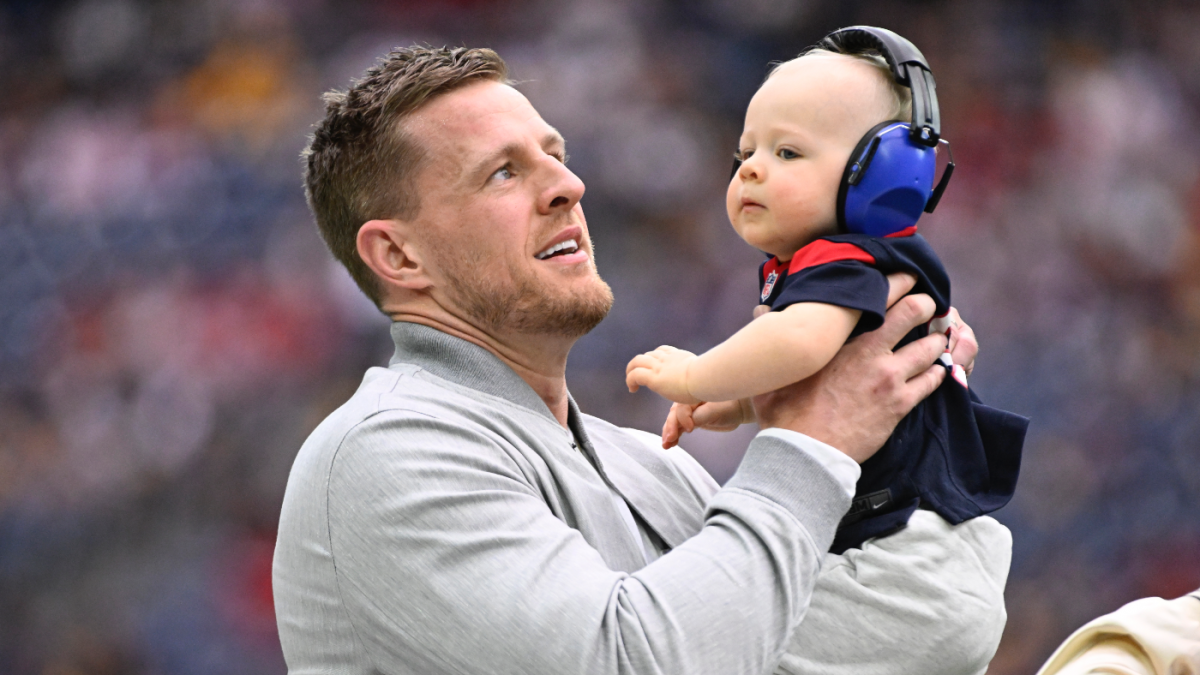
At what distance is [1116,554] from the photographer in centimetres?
511

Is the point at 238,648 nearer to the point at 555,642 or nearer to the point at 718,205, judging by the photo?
the point at 718,205

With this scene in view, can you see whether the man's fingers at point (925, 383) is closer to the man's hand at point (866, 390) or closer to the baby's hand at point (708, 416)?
the man's hand at point (866, 390)

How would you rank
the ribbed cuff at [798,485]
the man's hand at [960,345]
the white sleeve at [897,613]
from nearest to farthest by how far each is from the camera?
the ribbed cuff at [798,485], the white sleeve at [897,613], the man's hand at [960,345]

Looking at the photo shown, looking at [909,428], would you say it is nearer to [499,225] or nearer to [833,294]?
[833,294]

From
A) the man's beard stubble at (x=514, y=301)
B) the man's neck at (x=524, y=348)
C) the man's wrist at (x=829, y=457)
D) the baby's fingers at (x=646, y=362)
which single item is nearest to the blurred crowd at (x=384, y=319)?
the man's neck at (x=524, y=348)

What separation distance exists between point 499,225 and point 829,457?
688mm

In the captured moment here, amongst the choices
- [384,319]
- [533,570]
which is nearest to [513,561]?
[533,570]

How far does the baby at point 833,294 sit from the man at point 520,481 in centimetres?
6

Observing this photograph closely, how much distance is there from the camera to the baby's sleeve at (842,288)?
A: 151 cm

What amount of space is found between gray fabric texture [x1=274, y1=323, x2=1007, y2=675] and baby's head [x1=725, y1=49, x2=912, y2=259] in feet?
Answer: 1.16

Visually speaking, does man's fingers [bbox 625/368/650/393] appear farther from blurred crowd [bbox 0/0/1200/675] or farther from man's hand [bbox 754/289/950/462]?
blurred crowd [bbox 0/0/1200/675]

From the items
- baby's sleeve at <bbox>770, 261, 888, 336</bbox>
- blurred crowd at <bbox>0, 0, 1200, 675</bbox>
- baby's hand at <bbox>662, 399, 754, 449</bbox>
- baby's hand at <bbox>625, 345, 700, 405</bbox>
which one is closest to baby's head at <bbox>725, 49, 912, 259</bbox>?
baby's sleeve at <bbox>770, 261, 888, 336</bbox>

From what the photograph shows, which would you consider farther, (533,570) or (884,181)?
(884,181)

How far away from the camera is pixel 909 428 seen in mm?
1639
